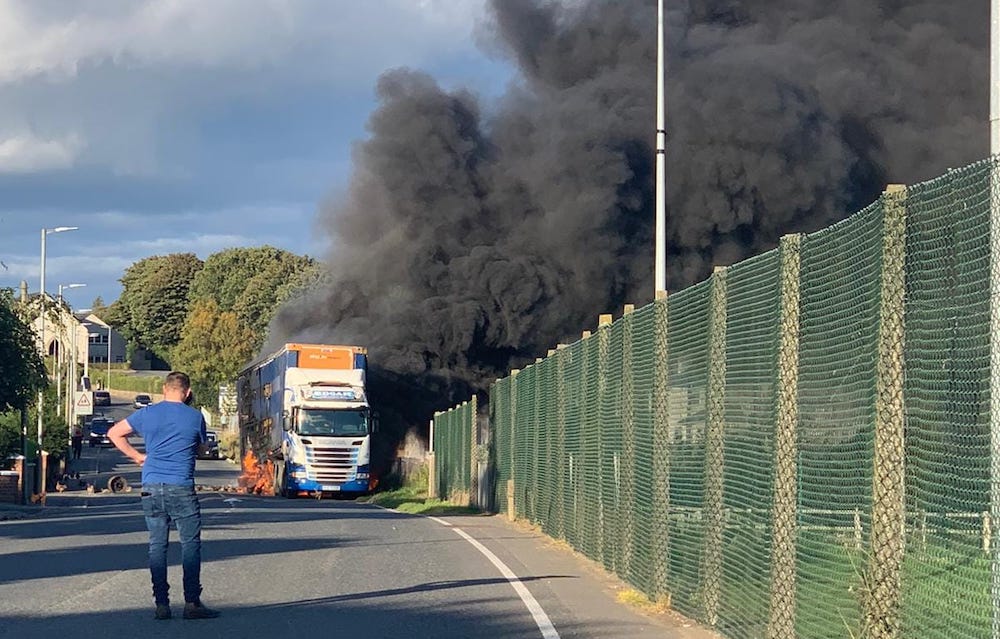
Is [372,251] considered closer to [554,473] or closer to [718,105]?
[718,105]

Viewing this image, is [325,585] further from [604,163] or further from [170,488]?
[604,163]

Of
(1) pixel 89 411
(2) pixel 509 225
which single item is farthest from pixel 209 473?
(2) pixel 509 225

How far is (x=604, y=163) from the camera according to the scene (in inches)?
1938

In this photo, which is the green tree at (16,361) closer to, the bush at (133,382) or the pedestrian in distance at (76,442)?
the pedestrian in distance at (76,442)

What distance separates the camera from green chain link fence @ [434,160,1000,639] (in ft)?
18.9

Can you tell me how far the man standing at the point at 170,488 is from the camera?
9680 millimetres

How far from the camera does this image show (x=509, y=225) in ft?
176

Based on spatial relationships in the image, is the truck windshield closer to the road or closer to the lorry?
the lorry

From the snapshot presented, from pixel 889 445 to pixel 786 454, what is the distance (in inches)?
63.3

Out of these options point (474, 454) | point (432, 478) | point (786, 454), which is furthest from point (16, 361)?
point (786, 454)

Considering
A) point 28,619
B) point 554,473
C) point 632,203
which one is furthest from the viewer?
point 632,203

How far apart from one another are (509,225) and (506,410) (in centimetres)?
2996

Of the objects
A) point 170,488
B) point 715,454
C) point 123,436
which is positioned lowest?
point 170,488

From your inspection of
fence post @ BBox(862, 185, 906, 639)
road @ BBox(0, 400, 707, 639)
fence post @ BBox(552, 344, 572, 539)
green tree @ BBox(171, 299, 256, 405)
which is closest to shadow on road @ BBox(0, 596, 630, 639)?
road @ BBox(0, 400, 707, 639)
